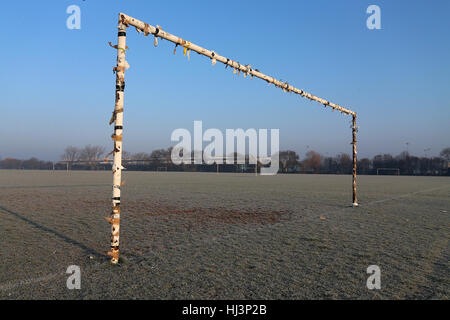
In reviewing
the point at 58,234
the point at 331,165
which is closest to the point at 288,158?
the point at 331,165

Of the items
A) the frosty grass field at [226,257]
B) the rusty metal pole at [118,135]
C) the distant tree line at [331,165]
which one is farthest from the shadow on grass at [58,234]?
the distant tree line at [331,165]

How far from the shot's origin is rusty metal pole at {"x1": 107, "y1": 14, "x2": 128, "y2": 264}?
15.7 feet

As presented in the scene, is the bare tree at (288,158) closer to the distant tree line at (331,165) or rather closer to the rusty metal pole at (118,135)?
the distant tree line at (331,165)

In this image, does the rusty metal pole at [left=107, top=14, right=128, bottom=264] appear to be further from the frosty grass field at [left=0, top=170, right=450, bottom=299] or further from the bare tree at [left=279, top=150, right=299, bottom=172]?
the bare tree at [left=279, top=150, right=299, bottom=172]

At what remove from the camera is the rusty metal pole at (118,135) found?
15.7 ft

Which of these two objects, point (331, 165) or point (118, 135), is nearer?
point (118, 135)

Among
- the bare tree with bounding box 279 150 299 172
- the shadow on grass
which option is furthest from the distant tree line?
the shadow on grass

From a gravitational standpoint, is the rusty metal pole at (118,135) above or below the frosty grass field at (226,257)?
above

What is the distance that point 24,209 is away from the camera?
1080cm

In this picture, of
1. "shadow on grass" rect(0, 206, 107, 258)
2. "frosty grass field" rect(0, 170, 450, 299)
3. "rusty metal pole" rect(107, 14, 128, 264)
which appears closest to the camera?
"frosty grass field" rect(0, 170, 450, 299)

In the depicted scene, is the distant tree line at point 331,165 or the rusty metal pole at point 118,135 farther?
the distant tree line at point 331,165

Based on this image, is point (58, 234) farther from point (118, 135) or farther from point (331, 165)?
point (331, 165)

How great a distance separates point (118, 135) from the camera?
15.8 ft
